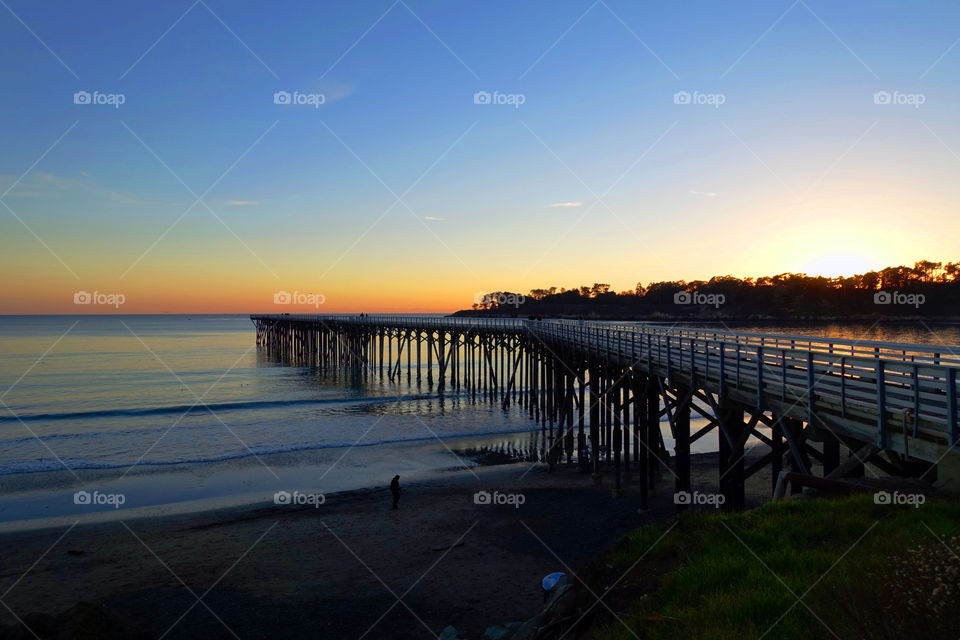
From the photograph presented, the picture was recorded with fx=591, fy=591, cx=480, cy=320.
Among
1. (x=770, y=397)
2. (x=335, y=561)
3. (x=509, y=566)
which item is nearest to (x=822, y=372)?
(x=770, y=397)

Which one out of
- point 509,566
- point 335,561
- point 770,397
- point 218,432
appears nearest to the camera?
point 770,397

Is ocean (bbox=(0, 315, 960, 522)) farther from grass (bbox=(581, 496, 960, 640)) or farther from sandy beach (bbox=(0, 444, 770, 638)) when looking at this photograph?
grass (bbox=(581, 496, 960, 640))

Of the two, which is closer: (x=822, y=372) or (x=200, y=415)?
(x=822, y=372)

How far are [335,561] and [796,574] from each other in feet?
35.5

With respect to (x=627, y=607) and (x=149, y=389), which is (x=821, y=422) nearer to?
(x=627, y=607)

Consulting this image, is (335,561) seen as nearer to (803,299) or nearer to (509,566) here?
(509,566)

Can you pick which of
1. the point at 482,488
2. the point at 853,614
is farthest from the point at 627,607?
the point at 482,488

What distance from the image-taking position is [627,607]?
668 centimetres

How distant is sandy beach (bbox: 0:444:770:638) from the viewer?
36.4ft

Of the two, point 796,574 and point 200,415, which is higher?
point 796,574

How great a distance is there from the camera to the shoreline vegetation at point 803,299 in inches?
3745

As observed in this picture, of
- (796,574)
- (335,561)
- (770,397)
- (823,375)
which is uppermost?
(823,375)

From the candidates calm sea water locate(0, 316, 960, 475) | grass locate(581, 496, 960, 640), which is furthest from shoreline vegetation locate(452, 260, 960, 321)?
grass locate(581, 496, 960, 640)

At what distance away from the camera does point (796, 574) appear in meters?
6.10
